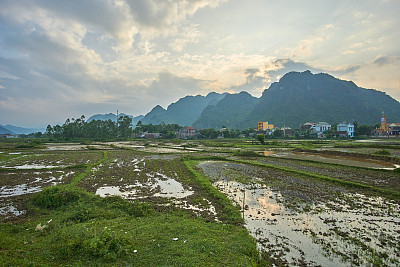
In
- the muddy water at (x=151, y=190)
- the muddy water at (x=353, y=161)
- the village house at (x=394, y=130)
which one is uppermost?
the village house at (x=394, y=130)

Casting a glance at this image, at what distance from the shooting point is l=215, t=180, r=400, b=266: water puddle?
5.96m

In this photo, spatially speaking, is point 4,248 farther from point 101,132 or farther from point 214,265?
point 101,132

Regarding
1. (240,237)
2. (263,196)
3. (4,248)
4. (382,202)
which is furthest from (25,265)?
(382,202)

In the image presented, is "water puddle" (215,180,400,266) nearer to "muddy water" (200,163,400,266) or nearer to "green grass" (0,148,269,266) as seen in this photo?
"muddy water" (200,163,400,266)

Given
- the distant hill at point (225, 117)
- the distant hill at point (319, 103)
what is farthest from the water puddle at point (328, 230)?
the distant hill at point (225, 117)

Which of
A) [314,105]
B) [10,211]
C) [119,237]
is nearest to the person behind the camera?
[119,237]

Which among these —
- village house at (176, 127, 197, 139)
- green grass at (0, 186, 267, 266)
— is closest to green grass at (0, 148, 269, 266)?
green grass at (0, 186, 267, 266)

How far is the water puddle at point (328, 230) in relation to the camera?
596cm

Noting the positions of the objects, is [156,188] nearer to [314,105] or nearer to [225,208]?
[225,208]

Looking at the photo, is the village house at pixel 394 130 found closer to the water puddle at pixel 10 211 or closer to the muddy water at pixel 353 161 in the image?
the muddy water at pixel 353 161

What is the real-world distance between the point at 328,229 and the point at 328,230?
0.09 metres

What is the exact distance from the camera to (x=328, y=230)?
7547 mm

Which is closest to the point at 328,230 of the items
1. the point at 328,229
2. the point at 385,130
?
the point at 328,229

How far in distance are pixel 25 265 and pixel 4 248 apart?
141 centimetres
